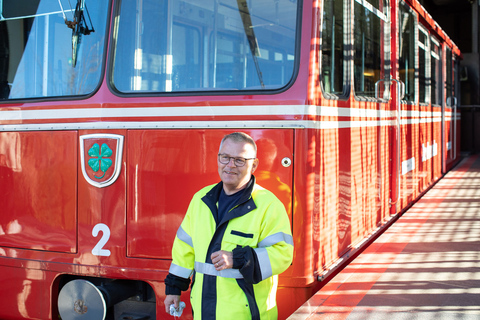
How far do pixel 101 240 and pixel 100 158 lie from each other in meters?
0.49

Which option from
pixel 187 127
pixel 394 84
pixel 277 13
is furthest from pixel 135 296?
pixel 394 84

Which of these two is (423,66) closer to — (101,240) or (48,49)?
(48,49)

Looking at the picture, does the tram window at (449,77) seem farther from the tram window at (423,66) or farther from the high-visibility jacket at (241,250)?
the high-visibility jacket at (241,250)

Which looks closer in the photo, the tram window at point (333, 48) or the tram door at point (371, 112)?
the tram window at point (333, 48)

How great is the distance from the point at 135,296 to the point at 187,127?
1.12 metres

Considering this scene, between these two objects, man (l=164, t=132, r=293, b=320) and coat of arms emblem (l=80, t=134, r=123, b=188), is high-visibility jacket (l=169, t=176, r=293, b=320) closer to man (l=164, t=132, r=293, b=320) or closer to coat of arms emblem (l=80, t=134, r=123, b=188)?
man (l=164, t=132, r=293, b=320)

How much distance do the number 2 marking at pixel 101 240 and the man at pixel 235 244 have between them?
90cm

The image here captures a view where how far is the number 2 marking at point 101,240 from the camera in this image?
324 centimetres

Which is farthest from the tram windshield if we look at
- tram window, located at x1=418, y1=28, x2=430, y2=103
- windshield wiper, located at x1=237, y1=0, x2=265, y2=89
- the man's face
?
tram window, located at x1=418, y1=28, x2=430, y2=103

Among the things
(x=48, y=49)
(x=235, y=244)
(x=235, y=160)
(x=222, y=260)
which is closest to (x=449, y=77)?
(x=48, y=49)

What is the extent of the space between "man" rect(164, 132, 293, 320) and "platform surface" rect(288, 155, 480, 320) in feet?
1.20

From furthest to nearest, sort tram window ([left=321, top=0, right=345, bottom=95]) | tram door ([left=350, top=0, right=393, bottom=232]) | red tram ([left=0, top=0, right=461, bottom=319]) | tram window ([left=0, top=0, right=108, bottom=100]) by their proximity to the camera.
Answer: tram door ([left=350, top=0, right=393, bottom=232]), tram window ([left=0, top=0, right=108, bottom=100]), tram window ([left=321, top=0, right=345, bottom=95]), red tram ([left=0, top=0, right=461, bottom=319])

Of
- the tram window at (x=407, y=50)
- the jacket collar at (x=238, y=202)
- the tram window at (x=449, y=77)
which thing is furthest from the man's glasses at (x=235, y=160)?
the tram window at (x=449, y=77)

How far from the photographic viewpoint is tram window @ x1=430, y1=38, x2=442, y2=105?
6898 millimetres
